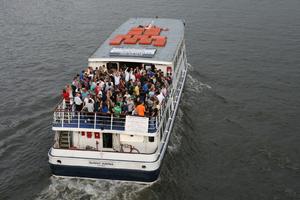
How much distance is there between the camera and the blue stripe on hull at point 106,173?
21266mm

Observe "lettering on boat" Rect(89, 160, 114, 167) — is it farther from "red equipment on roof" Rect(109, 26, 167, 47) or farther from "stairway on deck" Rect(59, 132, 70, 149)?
"red equipment on roof" Rect(109, 26, 167, 47)

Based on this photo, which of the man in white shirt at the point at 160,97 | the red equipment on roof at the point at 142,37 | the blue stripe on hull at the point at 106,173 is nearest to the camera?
the blue stripe on hull at the point at 106,173

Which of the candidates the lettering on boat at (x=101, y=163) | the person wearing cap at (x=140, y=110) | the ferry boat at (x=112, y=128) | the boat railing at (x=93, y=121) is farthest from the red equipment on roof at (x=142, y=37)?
the lettering on boat at (x=101, y=163)

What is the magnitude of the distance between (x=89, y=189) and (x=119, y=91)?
5.04 meters

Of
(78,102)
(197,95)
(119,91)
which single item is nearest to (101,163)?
(78,102)

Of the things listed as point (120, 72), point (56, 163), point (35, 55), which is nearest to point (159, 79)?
point (120, 72)

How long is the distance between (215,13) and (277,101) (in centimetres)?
2376

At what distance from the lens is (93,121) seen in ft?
70.0

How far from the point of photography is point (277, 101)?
32.6m

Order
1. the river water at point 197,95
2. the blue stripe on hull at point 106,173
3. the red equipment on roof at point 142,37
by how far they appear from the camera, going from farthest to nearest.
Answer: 1. the red equipment on roof at point 142,37
2. the river water at point 197,95
3. the blue stripe on hull at point 106,173

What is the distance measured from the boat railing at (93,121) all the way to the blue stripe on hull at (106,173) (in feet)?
6.41

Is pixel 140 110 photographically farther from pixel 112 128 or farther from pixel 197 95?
pixel 197 95

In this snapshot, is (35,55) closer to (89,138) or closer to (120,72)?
(120,72)

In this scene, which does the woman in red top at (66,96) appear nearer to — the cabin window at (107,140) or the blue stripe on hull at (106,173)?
the cabin window at (107,140)
